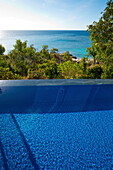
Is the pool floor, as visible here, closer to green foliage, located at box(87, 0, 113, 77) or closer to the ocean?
green foliage, located at box(87, 0, 113, 77)

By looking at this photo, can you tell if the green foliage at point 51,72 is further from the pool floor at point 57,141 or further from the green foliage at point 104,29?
the pool floor at point 57,141

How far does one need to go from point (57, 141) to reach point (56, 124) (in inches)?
18.2

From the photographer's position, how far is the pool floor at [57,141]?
1739 millimetres

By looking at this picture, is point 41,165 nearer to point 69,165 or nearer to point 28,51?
point 69,165

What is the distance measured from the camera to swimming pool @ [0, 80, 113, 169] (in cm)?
179

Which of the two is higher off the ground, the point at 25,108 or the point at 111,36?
the point at 111,36

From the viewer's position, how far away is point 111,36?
556cm

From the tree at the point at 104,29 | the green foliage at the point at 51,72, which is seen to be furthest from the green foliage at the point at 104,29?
the green foliage at the point at 51,72

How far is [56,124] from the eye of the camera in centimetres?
253

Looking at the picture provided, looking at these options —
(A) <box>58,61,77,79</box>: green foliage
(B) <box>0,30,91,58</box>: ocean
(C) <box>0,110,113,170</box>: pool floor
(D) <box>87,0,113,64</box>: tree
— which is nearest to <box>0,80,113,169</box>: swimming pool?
(C) <box>0,110,113,170</box>: pool floor

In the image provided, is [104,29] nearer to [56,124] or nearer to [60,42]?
[56,124]

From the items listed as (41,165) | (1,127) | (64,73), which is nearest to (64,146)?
(41,165)

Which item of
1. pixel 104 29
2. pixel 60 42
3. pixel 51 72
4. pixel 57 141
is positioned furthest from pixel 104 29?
pixel 60 42

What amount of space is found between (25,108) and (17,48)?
9.90 m
